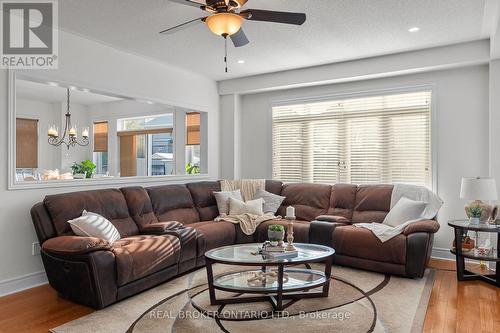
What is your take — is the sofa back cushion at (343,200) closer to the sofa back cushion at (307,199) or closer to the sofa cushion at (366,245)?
the sofa back cushion at (307,199)

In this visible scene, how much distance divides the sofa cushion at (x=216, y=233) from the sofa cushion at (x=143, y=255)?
0.53 m

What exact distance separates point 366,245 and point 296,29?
2.53 metres

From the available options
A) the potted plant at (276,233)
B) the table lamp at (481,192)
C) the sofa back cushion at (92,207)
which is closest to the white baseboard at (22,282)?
the sofa back cushion at (92,207)

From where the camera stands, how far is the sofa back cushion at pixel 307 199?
5.18 meters

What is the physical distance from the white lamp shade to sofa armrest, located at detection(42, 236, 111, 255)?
144 inches

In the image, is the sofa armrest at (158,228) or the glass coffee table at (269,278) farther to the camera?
the sofa armrest at (158,228)

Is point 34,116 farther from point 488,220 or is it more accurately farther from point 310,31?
point 488,220

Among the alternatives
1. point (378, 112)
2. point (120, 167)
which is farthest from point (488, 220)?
point (120, 167)

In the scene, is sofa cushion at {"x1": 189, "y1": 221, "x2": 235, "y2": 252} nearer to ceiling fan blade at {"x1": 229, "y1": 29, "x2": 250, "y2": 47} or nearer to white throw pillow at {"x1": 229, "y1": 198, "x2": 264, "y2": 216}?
white throw pillow at {"x1": 229, "y1": 198, "x2": 264, "y2": 216}

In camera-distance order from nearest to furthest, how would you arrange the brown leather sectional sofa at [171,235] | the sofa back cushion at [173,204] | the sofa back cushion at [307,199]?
the brown leather sectional sofa at [171,235] → the sofa back cushion at [173,204] → the sofa back cushion at [307,199]

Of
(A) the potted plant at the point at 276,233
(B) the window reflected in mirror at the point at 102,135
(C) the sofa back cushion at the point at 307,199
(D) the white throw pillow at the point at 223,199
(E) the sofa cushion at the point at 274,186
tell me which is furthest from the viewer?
(B) the window reflected in mirror at the point at 102,135

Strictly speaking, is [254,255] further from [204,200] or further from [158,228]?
[204,200]

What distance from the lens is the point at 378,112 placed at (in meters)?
5.28

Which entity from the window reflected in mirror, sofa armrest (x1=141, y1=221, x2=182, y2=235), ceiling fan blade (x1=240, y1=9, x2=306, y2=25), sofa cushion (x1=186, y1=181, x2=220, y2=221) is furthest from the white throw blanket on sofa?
the window reflected in mirror
